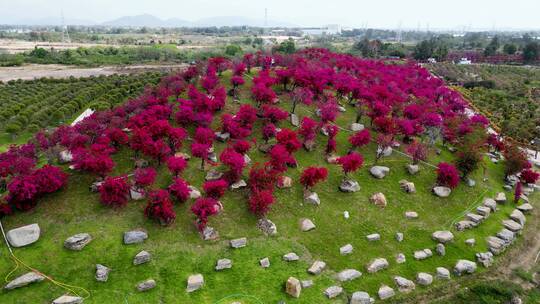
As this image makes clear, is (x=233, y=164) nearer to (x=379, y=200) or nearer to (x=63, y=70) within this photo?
(x=379, y=200)

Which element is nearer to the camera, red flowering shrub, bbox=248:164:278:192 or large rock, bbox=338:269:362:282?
large rock, bbox=338:269:362:282

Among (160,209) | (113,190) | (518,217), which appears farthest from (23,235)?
(518,217)

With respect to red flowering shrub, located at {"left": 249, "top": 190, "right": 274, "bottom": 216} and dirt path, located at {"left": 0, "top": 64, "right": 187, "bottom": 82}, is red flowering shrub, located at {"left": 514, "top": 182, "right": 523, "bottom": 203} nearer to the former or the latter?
red flowering shrub, located at {"left": 249, "top": 190, "right": 274, "bottom": 216}

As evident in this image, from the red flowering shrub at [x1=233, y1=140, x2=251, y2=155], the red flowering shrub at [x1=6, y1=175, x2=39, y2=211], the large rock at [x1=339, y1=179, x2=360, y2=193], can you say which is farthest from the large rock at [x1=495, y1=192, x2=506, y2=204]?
the red flowering shrub at [x1=6, y1=175, x2=39, y2=211]

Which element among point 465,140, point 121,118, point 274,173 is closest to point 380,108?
point 465,140

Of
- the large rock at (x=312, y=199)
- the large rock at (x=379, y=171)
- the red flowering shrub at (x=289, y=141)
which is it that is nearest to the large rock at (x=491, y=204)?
the large rock at (x=379, y=171)
